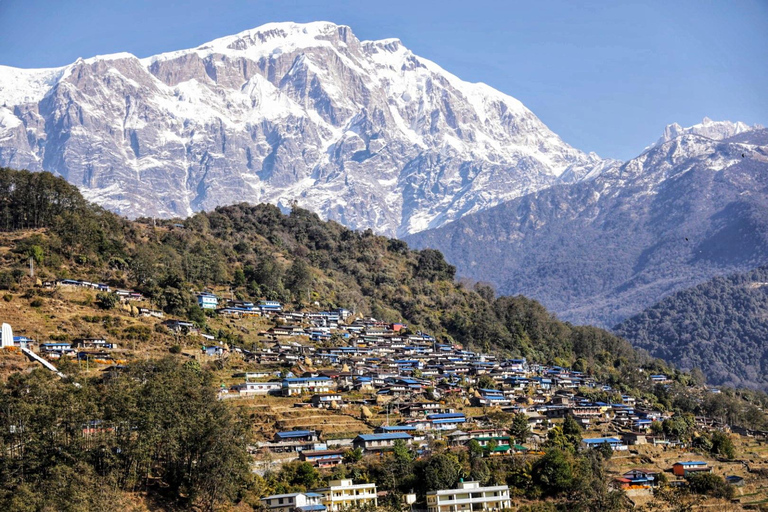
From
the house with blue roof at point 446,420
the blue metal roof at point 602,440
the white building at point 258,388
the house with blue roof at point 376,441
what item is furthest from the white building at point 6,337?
the blue metal roof at point 602,440

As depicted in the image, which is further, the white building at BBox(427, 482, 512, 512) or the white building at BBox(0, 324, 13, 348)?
the white building at BBox(0, 324, 13, 348)

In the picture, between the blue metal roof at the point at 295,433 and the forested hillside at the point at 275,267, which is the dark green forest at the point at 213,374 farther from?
the blue metal roof at the point at 295,433

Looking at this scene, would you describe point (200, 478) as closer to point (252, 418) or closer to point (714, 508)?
point (252, 418)

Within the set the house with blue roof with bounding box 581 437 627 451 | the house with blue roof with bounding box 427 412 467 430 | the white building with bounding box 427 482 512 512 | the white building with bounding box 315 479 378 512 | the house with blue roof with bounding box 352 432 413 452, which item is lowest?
the white building with bounding box 427 482 512 512

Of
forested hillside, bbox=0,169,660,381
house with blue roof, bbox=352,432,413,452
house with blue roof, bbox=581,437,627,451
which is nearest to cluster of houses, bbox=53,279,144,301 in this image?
forested hillside, bbox=0,169,660,381

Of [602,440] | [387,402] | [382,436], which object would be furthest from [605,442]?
[382,436]

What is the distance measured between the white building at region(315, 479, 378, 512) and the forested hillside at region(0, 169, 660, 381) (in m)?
34.5

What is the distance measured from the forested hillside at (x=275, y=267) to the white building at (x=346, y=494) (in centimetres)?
3446

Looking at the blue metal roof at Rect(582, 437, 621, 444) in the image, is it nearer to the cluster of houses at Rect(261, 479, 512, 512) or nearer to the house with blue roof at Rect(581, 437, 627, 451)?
the house with blue roof at Rect(581, 437, 627, 451)

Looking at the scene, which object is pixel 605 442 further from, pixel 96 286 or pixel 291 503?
pixel 96 286

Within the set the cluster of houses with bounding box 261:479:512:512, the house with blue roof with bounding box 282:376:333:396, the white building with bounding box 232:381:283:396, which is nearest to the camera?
the cluster of houses with bounding box 261:479:512:512

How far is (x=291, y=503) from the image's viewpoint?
52031 millimetres

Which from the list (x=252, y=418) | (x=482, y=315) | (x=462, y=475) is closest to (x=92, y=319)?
(x=252, y=418)

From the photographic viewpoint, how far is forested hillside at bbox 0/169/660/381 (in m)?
86.2
